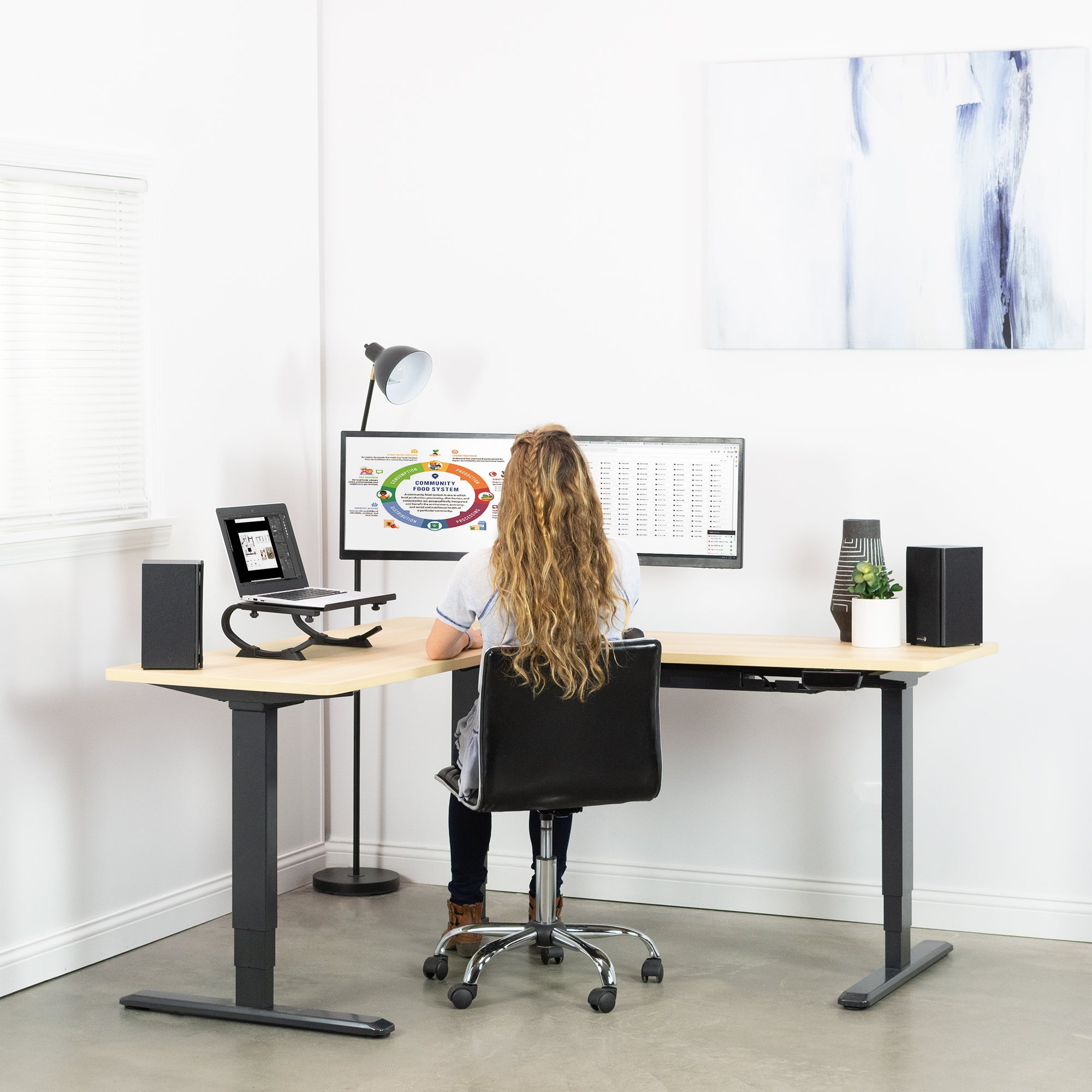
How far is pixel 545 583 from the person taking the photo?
3213mm

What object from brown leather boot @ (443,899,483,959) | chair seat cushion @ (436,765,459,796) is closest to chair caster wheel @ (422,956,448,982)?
brown leather boot @ (443,899,483,959)

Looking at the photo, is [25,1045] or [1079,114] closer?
[25,1045]

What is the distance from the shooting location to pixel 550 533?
323 cm

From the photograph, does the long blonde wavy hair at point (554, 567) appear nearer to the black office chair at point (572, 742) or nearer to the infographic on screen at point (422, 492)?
the black office chair at point (572, 742)

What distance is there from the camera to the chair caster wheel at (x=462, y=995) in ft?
11.1

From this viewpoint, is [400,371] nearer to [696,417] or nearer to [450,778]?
[696,417]

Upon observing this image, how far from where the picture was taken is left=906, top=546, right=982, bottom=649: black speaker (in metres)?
3.62

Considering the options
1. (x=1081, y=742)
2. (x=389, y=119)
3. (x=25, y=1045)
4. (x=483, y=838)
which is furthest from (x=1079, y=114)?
(x=25, y=1045)

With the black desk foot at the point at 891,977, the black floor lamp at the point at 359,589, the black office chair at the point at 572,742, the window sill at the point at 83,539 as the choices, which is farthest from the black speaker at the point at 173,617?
the black desk foot at the point at 891,977

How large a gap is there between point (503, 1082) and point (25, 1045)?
1088 millimetres

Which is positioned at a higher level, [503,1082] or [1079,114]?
[1079,114]

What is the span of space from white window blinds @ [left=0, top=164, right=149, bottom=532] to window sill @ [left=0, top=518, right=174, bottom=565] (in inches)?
2.1

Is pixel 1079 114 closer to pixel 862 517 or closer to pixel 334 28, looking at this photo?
pixel 862 517

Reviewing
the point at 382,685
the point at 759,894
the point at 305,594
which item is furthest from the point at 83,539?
the point at 759,894
